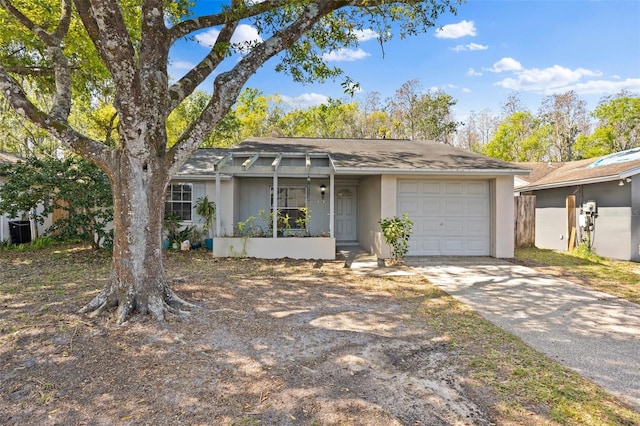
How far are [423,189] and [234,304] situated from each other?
6823 mm

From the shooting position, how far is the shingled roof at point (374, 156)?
9086 millimetres

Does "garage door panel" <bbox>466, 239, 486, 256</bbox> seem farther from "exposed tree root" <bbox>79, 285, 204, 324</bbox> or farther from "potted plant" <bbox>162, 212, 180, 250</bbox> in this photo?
"potted plant" <bbox>162, 212, 180, 250</bbox>

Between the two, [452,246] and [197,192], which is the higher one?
[197,192]

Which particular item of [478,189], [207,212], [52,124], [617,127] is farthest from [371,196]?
[617,127]

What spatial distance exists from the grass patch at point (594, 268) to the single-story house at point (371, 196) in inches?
48.0

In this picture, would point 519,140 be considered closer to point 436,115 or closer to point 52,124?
point 436,115

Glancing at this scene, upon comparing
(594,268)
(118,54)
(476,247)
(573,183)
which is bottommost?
(594,268)

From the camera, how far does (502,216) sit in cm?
964

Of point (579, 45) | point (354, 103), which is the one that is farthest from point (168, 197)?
point (354, 103)

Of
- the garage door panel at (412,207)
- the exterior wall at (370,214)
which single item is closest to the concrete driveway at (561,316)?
the exterior wall at (370,214)

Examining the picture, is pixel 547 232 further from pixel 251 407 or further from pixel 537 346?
pixel 251 407

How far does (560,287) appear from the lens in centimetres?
671

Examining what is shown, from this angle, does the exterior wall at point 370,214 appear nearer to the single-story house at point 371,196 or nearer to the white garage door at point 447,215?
the single-story house at point 371,196

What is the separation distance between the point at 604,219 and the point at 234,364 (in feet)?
38.6
